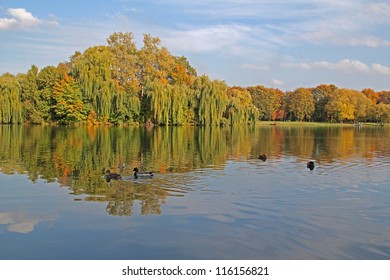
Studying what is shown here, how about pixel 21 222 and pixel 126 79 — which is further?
pixel 126 79

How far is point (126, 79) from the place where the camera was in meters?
62.1

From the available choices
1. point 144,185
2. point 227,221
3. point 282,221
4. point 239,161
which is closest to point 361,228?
point 282,221

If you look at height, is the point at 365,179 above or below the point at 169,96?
below

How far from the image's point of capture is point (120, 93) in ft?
190

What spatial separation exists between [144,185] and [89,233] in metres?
4.89

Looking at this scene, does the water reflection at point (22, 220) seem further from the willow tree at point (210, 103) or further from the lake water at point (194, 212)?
the willow tree at point (210, 103)

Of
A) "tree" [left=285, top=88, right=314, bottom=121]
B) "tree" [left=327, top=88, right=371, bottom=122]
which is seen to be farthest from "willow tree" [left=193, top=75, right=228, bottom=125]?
"tree" [left=327, top=88, right=371, bottom=122]

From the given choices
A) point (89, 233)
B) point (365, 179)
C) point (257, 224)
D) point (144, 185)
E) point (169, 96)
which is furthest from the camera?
point (169, 96)

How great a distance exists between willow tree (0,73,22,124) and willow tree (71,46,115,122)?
25.9 ft

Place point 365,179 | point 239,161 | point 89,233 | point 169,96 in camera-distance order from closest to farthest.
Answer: point 89,233 → point 365,179 → point 239,161 → point 169,96

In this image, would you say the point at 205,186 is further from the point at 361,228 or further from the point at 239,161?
the point at 239,161

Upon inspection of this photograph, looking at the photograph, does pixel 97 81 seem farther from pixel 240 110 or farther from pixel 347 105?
pixel 347 105

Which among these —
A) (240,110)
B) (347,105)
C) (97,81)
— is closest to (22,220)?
(97,81)

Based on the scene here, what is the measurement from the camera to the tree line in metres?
56.9
